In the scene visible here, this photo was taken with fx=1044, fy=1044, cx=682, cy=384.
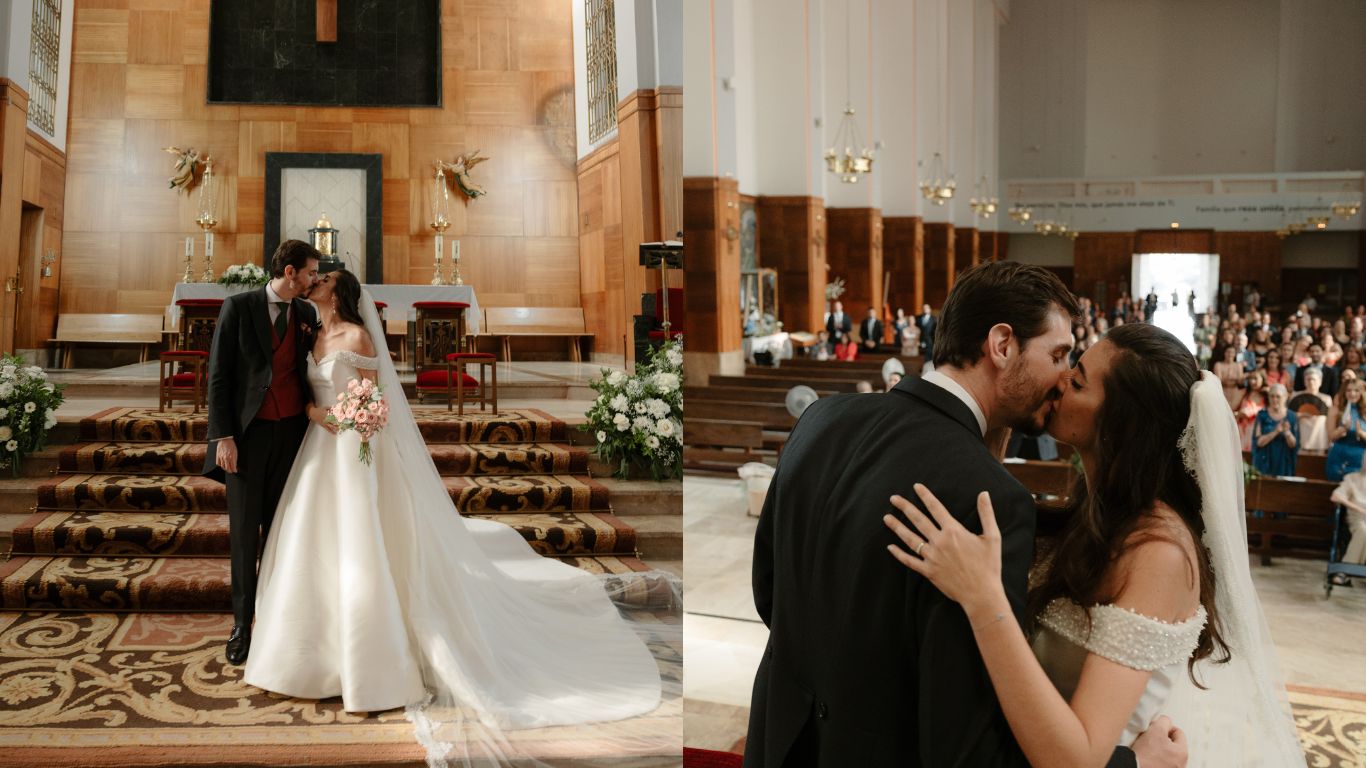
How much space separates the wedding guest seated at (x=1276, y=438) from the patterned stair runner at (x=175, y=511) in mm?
6509

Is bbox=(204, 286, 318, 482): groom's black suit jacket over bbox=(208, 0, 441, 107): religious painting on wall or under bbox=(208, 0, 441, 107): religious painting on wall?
under

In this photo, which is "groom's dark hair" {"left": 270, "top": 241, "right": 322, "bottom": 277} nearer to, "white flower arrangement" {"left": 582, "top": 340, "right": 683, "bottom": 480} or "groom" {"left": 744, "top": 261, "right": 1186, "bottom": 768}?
"white flower arrangement" {"left": 582, "top": 340, "right": 683, "bottom": 480}

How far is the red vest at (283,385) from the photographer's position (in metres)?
3.56

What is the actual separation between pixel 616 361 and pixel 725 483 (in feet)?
22.6

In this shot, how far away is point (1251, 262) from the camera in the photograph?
993 inches

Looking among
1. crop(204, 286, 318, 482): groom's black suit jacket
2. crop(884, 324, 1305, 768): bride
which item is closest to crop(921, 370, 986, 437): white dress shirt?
crop(884, 324, 1305, 768): bride

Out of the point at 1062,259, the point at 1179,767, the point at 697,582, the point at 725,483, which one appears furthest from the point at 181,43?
the point at 1062,259

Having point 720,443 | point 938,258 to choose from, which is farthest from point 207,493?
point 938,258

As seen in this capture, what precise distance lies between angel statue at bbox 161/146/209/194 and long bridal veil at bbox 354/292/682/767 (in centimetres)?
74

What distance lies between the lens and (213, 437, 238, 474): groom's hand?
339 centimetres

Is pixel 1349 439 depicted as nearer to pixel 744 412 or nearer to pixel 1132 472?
pixel 744 412

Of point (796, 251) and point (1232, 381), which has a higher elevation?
point (796, 251)

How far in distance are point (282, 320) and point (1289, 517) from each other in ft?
26.8

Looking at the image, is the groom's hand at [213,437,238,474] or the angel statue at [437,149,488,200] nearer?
the groom's hand at [213,437,238,474]
